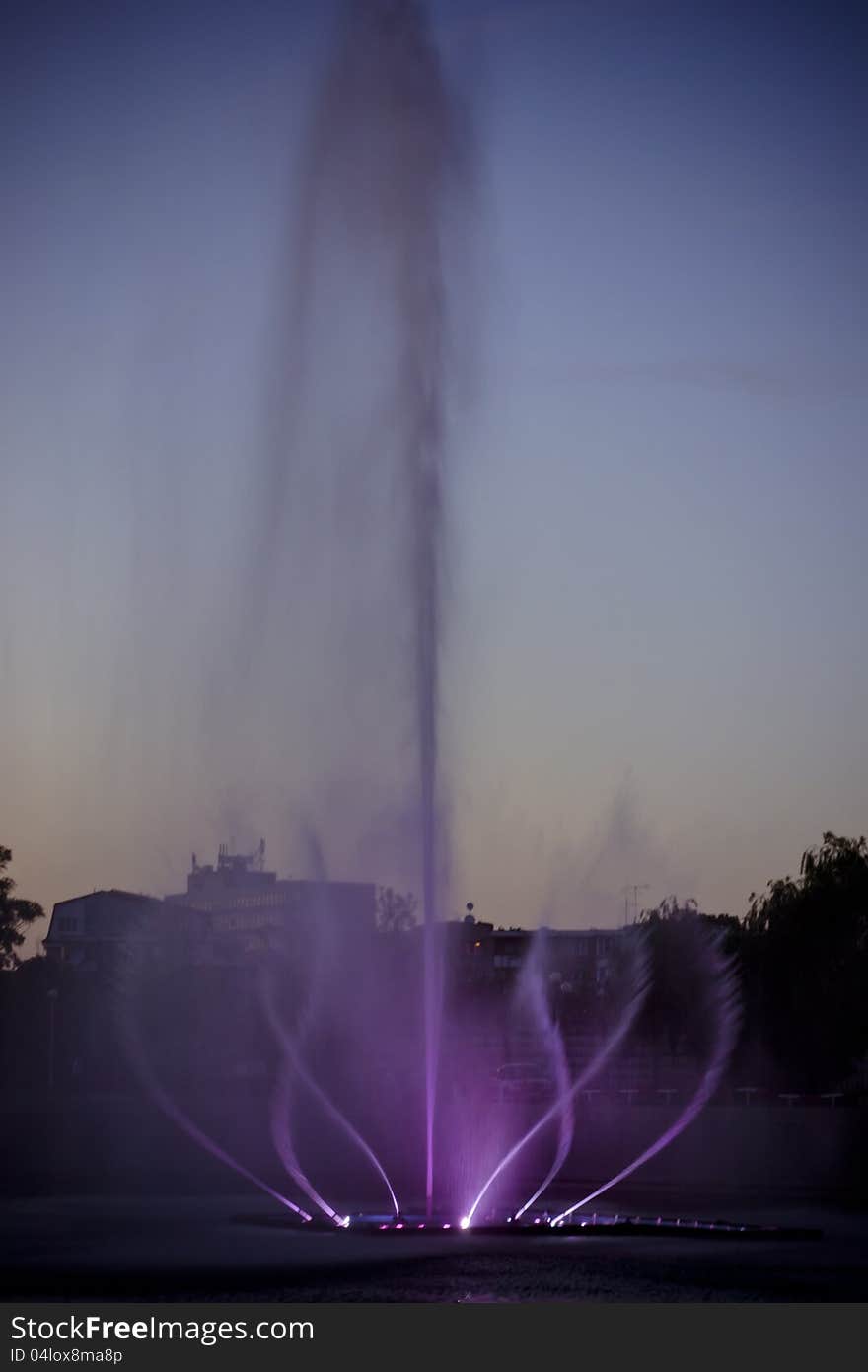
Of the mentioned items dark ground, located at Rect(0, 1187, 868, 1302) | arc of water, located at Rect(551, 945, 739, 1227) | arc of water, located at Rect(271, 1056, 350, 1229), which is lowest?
dark ground, located at Rect(0, 1187, 868, 1302)

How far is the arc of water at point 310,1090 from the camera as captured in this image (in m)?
32.9

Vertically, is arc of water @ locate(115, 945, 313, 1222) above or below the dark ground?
above

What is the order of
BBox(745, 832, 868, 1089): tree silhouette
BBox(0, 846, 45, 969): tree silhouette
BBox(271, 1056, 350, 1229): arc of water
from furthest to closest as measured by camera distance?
BBox(0, 846, 45, 969): tree silhouette
BBox(745, 832, 868, 1089): tree silhouette
BBox(271, 1056, 350, 1229): arc of water

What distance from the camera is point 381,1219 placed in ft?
75.9

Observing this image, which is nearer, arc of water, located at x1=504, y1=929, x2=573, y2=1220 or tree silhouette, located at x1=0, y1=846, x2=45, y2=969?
arc of water, located at x1=504, y1=929, x2=573, y2=1220

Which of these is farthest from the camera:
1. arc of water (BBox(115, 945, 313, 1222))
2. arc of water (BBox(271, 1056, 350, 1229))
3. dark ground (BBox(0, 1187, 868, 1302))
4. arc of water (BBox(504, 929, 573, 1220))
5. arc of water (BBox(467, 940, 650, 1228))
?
arc of water (BBox(467, 940, 650, 1228))

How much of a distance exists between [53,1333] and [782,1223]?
12.4 metres

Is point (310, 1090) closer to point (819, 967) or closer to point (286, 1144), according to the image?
point (286, 1144)

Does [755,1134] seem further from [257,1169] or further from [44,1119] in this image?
[44,1119]

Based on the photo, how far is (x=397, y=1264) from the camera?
19.0 m

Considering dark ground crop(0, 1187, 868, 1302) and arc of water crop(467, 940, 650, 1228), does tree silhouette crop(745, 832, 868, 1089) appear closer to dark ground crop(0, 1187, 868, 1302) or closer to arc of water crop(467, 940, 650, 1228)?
arc of water crop(467, 940, 650, 1228)

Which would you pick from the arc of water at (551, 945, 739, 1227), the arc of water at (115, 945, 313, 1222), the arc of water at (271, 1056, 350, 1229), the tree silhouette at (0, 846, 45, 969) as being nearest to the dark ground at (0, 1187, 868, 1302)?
the arc of water at (271, 1056, 350, 1229)

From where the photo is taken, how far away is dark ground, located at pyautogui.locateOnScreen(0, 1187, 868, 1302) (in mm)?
17219

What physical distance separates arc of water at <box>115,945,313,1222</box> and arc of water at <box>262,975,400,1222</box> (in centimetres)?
95
